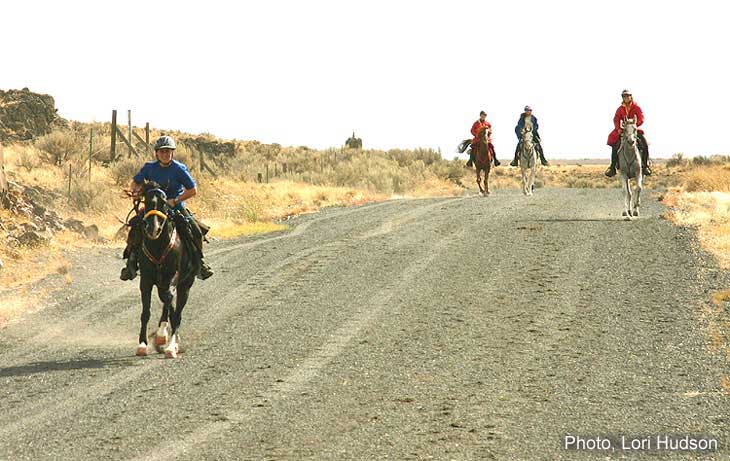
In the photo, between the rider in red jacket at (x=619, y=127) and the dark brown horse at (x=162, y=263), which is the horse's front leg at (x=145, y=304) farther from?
the rider in red jacket at (x=619, y=127)

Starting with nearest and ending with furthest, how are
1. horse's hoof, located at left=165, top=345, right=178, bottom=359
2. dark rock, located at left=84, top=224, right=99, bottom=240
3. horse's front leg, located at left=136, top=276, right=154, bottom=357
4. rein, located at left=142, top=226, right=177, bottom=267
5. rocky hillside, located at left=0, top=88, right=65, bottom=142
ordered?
rein, located at left=142, top=226, right=177, bottom=267 → horse's hoof, located at left=165, top=345, right=178, bottom=359 → horse's front leg, located at left=136, top=276, right=154, bottom=357 → dark rock, located at left=84, top=224, right=99, bottom=240 → rocky hillside, located at left=0, top=88, right=65, bottom=142

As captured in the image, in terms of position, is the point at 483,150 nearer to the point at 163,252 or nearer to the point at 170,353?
the point at 163,252

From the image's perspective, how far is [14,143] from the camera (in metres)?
50.2

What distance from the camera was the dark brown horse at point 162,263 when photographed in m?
12.2

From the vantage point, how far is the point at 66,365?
41.3 ft

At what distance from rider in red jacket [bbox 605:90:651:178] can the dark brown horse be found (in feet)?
46.4

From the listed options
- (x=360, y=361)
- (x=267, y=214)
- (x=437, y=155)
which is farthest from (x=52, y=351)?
(x=437, y=155)

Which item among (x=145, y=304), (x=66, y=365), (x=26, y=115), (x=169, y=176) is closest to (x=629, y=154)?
(x=169, y=176)

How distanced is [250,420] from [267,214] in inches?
945

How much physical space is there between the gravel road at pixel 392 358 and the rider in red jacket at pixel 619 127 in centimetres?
359

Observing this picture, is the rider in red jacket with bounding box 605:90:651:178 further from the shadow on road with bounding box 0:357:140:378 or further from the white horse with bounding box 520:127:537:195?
the shadow on road with bounding box 0:357:140:378

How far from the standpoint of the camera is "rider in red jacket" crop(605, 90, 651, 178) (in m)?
24.0

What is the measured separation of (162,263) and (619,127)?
1514cm

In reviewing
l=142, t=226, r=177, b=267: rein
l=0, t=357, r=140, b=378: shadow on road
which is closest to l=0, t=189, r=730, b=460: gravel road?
l=0, t=357, r=140, b=378: shadow on road
